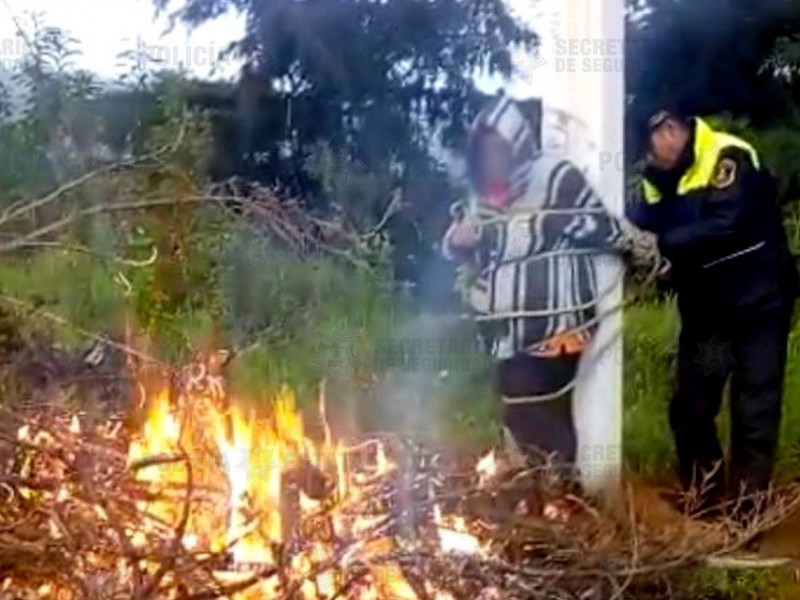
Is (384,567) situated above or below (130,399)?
below

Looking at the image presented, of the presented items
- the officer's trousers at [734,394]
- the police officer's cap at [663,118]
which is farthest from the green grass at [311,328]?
the police officer's cap at [663,118]

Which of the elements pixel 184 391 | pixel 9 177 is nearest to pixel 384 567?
pixel 184 391

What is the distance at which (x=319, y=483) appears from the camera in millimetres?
2805

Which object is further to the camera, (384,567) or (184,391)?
(184,391)

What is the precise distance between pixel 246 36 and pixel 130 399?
117 cm

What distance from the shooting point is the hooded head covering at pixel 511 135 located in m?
3.62

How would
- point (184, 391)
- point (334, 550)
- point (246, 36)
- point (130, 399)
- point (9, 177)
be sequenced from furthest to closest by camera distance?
point (246, 36)
point (9, 177)
point (130, 399)
point (184, 391)
point (334, 550)

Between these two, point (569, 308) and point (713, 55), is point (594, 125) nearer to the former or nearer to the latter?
point (569, 308)

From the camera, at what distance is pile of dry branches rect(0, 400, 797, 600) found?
262 cm

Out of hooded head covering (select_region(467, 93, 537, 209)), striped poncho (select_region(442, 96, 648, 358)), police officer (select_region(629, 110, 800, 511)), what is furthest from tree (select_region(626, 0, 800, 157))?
striped poncho (select_region(442, 96, 648, 358))

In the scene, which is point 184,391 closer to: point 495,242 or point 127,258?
point 127,258

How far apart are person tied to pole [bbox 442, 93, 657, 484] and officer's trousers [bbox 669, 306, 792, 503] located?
32 cm

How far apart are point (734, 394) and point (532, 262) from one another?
27.5 inches

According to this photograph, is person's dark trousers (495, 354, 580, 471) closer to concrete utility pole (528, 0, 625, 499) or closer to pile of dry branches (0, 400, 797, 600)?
concrete utility pole (528, 0, 625, 499)
